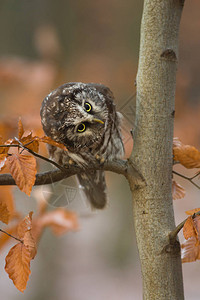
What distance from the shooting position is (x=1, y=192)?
2.49 meters

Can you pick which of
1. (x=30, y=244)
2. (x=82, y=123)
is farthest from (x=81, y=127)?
(x=30, y=244)

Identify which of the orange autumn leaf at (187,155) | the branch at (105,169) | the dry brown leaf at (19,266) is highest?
the orange autumn leaf at (187,155)

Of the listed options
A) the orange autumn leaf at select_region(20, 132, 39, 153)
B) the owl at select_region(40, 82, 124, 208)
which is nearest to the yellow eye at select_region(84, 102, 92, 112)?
the owl at select_region(40, 82, 124, 208)

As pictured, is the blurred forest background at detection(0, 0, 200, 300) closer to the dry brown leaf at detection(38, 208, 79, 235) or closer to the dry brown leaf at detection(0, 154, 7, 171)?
the dry brown leaf at detection(38, 208, 79, 235)

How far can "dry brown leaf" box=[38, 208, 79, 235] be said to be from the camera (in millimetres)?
2978

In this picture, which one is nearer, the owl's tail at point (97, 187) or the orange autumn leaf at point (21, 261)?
the orange autumn leaf at point (21, 261)

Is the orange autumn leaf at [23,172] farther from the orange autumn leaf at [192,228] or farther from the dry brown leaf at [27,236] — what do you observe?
the orange autumn leaf at [192,228]

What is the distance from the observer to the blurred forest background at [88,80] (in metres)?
4.05

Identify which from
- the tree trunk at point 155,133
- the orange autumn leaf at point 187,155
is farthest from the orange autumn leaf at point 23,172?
the orange autumn leaf at point 187,155

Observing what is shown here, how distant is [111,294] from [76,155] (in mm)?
4439

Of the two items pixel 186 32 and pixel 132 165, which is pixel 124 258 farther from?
pixel 132 165

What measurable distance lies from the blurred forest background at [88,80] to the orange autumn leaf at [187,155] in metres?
2.04

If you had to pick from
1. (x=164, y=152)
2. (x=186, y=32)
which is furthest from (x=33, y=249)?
(x=186, y=32)

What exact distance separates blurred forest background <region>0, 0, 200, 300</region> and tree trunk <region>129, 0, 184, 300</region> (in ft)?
6.94
